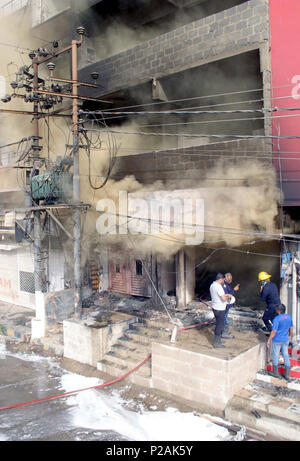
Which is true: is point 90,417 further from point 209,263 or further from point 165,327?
point 209,263

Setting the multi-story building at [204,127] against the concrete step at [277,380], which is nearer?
the concrete step at [277,380]

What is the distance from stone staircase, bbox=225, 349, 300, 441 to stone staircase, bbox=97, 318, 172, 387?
2128mm

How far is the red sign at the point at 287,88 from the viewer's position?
872 centimetres

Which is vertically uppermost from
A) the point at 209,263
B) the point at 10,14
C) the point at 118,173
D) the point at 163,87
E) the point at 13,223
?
the point at 10,14

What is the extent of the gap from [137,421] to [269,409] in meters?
2.46

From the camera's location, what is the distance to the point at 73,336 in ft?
33.9

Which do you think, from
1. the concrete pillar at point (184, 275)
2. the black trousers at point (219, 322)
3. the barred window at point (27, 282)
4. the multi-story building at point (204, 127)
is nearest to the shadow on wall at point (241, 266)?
the multi-story building at point (204, 127)

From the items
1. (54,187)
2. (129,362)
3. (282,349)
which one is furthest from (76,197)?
(282,349)

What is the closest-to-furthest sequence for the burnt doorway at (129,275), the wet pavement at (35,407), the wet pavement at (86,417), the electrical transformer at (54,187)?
1. the wet pavement at (86,417)
2. the wet pavement at (35,407)
3. the electrical transformer at (54,187)
4. the burnt doorway at (129,275)

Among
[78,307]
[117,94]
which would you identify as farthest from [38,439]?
[117,94]

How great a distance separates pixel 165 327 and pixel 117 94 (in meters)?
8.31

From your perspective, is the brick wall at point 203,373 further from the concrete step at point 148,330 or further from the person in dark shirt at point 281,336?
the concrete step at point 148,330

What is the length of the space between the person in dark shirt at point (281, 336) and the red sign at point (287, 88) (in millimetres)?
2663

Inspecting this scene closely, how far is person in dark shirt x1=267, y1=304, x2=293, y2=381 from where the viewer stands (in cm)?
736
